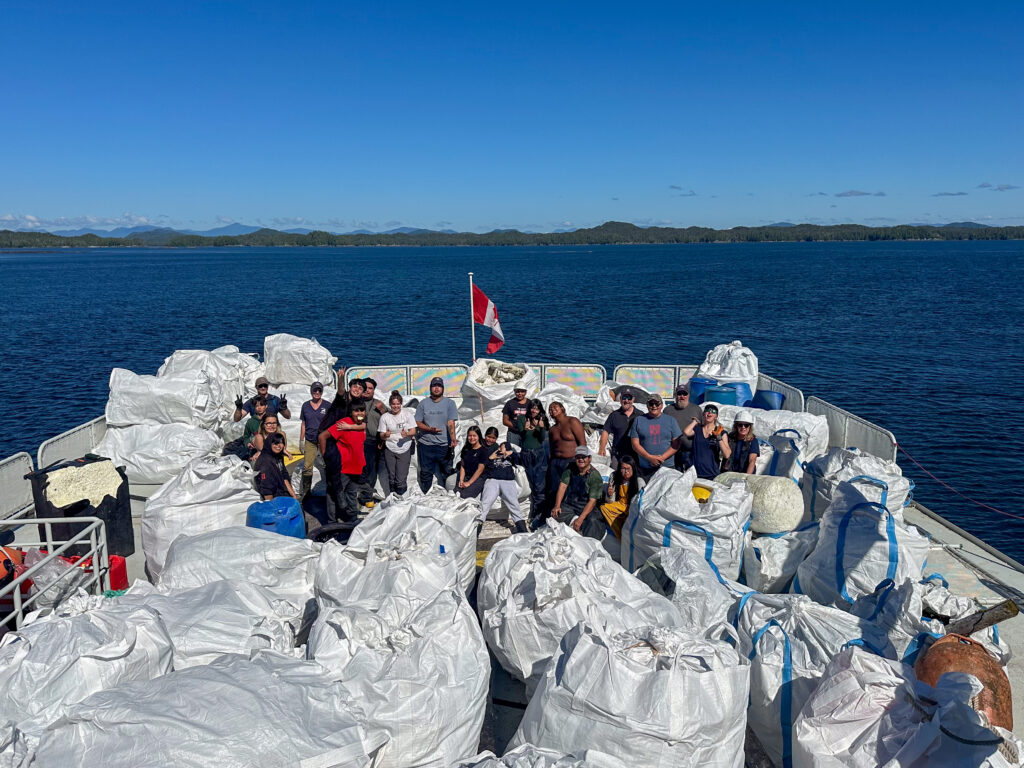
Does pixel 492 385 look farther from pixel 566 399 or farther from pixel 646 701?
pixel 646 701

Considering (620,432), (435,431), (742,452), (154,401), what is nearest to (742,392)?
(742,452)

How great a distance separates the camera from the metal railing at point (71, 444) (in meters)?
8.54

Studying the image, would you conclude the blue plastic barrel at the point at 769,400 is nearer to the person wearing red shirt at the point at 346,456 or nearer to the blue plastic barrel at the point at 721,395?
the blue plastic barrel at the point at 721,395

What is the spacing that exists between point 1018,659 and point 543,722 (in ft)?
12.4

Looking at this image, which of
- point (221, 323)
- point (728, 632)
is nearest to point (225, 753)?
point (728, 632)

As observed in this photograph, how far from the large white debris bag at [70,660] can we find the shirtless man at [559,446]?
395cm

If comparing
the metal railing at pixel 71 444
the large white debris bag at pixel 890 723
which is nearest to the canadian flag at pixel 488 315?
the metal railing at pixel 71 444

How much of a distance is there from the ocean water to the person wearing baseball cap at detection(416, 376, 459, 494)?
1131cm

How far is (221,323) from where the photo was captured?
44.3 m

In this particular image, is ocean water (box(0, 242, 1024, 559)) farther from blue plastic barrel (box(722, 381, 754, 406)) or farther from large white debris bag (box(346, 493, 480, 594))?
large white debris bag (box(346, 493, 480, 594))

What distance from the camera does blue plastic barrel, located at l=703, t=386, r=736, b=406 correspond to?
10789 millimetres

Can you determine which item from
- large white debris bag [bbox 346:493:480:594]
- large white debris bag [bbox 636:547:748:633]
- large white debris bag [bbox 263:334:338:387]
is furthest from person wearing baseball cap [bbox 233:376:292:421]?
large white debris bag [bbox 636:547:748:633]

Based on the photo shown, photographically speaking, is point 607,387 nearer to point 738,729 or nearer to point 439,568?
point 439,568

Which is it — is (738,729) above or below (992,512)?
above
